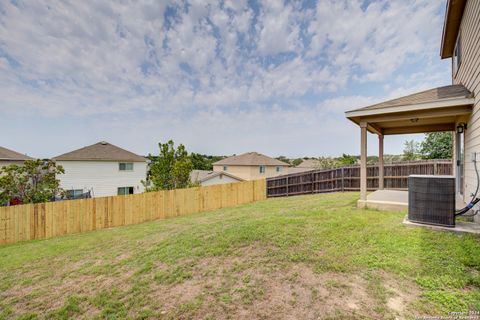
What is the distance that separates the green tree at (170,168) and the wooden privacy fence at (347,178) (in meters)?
6.16

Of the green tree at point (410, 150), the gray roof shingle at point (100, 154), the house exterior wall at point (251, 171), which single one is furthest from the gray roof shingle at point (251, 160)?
the green tree at point (410, 150)

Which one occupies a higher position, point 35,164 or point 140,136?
point 140,136

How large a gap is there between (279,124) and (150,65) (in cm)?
1446

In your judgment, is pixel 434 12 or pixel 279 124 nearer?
pixel 434 12

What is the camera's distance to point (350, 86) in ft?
44.5

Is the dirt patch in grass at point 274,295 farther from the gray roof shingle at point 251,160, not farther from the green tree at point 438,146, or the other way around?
the gray roof shingle at point 251,160

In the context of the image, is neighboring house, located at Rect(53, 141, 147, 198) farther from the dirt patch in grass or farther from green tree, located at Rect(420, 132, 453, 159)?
green tree, located at Rect(420, 132, 453, 159)

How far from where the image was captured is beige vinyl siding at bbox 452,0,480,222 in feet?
15.3

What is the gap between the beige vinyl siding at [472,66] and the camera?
15.3ft

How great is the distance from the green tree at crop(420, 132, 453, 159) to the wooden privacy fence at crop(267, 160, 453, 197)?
6379mm

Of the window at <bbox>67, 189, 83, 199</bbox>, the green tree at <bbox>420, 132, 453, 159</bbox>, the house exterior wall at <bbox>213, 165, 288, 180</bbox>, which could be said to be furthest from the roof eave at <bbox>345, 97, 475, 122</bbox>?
the house exterior wall at <bbox>213, 165, 288, 180</bbox>

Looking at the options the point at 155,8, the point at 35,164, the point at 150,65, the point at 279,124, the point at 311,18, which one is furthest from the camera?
the point at 279,124

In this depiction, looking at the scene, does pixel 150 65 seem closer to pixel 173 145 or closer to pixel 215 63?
pixel 215 63

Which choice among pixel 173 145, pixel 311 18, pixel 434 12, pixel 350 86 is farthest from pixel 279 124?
pixel 434 12
